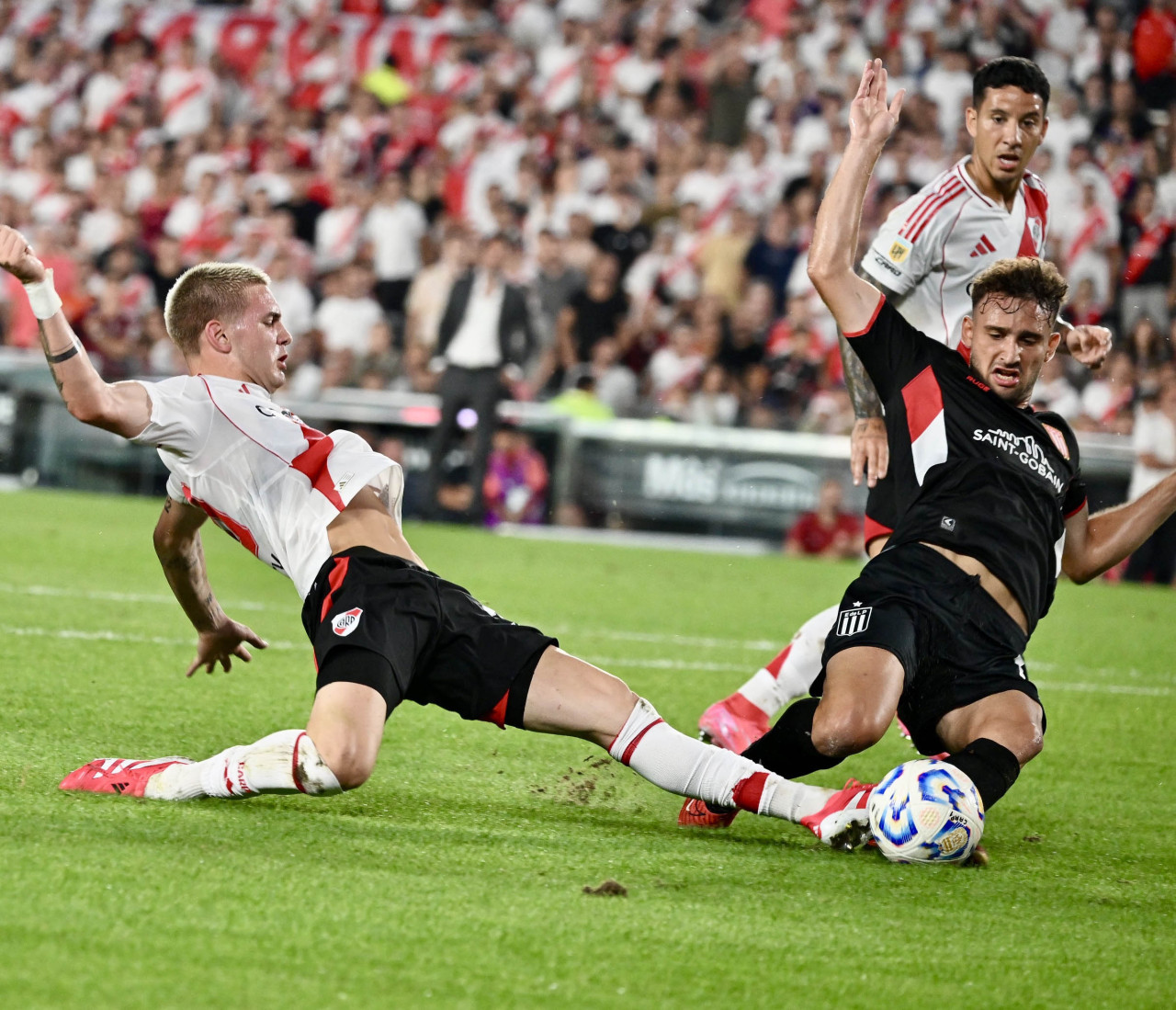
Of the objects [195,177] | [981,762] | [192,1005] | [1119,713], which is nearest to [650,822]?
[981,762]

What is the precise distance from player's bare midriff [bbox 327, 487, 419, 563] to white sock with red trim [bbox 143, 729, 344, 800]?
0.59 meters

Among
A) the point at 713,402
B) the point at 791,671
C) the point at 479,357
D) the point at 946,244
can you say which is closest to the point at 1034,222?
the point at 946,244

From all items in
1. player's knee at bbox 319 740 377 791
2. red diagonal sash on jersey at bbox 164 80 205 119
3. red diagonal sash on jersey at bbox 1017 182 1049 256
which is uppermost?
red diagonal sash on jersey at bbox 164 80 205 119

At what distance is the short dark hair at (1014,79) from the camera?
5.39 metres

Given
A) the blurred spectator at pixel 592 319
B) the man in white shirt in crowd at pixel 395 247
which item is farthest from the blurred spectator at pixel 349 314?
the blurred spectator at pixel 592 319

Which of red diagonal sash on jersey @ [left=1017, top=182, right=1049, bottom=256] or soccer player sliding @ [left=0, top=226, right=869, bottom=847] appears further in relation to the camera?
red diagonal sash on jersey @ [left=1017, top=182, right=1049, bottom=256]

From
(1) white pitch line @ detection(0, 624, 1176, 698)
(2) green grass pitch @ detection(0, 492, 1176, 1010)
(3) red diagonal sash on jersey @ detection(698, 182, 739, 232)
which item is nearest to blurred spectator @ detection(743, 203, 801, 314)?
(3) red diagonal sash on jersey @ detection(698, 182, 739, 232)

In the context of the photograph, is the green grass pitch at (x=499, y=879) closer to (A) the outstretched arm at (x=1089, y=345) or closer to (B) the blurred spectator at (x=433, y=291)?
(A) the outstretched arm at (x=1089, y=345)

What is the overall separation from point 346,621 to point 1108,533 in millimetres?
2445

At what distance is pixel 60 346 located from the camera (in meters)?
3.75

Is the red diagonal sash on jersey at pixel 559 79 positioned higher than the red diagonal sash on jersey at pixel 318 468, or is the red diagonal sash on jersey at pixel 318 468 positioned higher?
the red diagonal sash on jersey at pixel 559 79

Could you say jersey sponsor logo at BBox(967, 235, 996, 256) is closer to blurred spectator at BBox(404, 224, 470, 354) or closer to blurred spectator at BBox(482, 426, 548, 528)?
blurred spectator at BBox(482, 426, 548, 528)

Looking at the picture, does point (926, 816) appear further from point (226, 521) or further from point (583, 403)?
point (583, 403)

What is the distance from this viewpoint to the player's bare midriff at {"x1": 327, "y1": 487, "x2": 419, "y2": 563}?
4.19 meters
